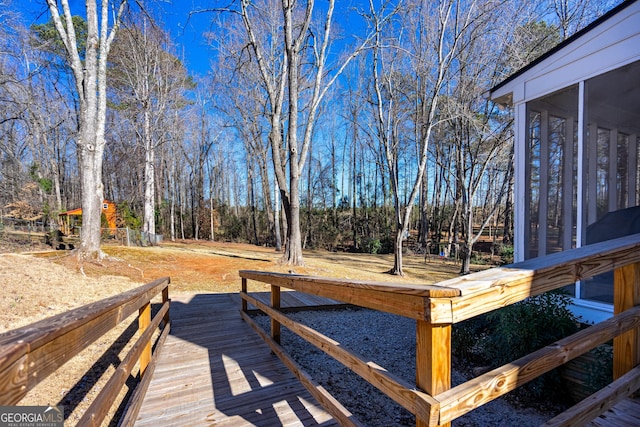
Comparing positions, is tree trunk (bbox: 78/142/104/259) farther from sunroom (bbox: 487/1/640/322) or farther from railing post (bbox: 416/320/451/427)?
sunroom (bbox: 487/1/640/322)

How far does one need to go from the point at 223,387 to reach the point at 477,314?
2.08m

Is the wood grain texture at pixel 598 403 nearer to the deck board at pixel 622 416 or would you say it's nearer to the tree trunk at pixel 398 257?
the deck board at pixel 622 416

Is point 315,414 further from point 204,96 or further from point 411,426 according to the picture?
point 204,96

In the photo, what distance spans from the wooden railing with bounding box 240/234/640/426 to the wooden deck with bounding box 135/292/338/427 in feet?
1.44

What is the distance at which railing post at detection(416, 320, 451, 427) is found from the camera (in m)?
0.94

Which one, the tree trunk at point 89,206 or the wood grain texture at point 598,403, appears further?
the tree trunk at point 89,206

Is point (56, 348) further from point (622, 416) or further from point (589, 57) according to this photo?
point (589, 57)

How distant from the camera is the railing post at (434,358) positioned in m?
0.94

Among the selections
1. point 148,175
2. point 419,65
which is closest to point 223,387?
point 419,65

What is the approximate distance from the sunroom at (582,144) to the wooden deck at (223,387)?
343 cm

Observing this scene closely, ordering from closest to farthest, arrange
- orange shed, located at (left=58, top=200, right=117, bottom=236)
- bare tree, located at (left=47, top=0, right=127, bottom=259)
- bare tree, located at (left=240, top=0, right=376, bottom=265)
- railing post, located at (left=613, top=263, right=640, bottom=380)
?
railing post, located at (left=613, top=263, right=640, bottom=380) < bare tree, located at (left=47, top=0, right=127, bottom=259) < bare tree, located at (left=240, top=0, right=376, bottom=265) < orange shed, located at (left=58, top=200, right=117, bottom=236)

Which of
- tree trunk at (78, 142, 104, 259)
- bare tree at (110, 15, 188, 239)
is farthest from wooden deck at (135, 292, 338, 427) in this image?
bare tree at (110, 15, 188, 239)

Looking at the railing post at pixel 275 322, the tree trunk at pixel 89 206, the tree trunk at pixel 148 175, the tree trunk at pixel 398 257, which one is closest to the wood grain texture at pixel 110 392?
the railing post at pixel 275 322

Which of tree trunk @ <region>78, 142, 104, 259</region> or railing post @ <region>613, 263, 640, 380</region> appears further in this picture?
tree trunk @ <region>78, 142, 104, 259</region>
